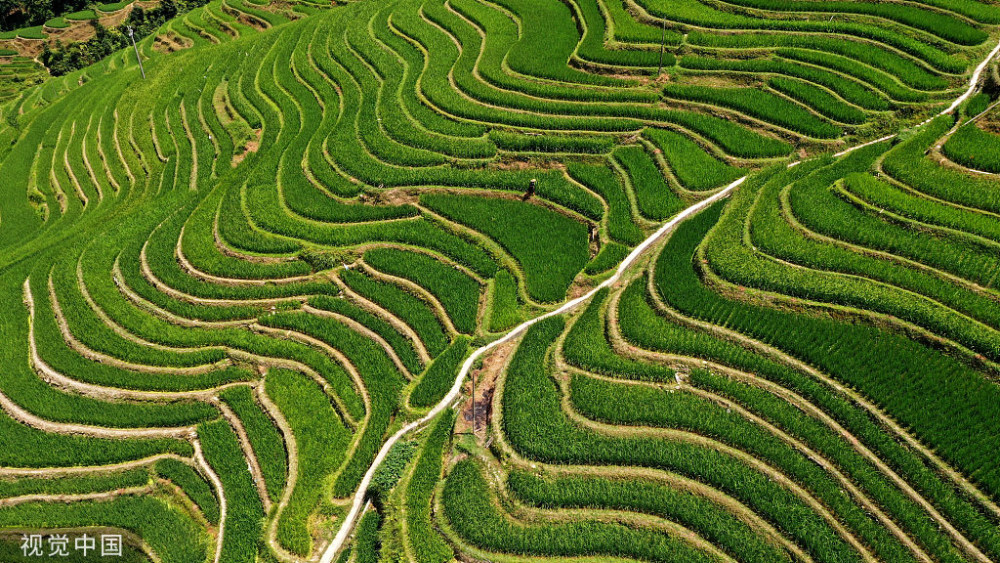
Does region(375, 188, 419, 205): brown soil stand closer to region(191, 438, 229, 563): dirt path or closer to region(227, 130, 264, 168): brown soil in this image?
region(227, 130, 264, 168): brown soil

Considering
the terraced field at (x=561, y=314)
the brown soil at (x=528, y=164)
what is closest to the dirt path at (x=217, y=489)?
the terraced field at (x=561, y=314)

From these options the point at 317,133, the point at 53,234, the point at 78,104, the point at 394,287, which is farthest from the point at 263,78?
the point at 394,287

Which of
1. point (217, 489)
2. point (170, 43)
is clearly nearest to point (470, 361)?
point (217, 489)

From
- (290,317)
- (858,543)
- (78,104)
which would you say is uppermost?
(78,104)

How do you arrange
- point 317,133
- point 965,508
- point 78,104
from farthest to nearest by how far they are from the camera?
point 78,104 < point 317,133 < point 965,508

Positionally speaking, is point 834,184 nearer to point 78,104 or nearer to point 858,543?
point 858,543

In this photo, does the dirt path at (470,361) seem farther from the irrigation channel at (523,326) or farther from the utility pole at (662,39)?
the utility pole at (662,39)
